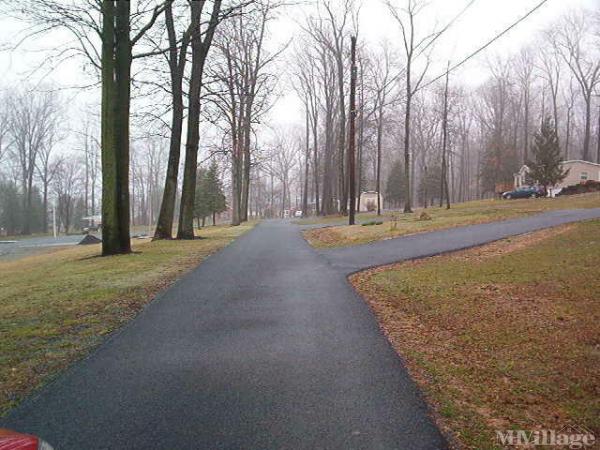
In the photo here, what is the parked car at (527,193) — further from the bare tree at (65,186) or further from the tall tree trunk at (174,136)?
the bare tree at (65,186)

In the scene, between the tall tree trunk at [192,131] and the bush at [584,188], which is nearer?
the tall tree trunk at [192,131]

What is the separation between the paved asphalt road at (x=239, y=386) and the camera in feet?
10.2

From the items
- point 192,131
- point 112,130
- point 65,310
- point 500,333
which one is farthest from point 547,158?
point 65,310

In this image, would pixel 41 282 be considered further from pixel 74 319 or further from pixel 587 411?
pixel 587 411

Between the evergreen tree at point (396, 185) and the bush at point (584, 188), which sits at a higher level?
the evergreen tree at point (396, 185)

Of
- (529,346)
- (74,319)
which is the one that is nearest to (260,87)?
(74,319)

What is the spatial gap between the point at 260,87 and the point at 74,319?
A: 952 inches

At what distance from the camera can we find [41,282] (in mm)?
10312

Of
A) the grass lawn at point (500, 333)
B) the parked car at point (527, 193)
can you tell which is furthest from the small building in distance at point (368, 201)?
the grass lawn at point (500, 333)

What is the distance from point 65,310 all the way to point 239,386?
4.20 m

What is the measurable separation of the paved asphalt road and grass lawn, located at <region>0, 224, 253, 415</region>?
0.98 ft

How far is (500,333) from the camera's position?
5500mm

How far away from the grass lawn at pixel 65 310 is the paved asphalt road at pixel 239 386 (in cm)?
30

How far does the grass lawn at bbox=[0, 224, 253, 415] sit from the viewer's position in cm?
452
